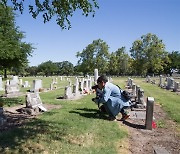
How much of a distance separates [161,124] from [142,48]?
78.0m

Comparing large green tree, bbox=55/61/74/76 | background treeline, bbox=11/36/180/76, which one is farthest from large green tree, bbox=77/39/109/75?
→ large green tree, bbox=55/61/74/76

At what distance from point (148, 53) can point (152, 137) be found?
258 ft

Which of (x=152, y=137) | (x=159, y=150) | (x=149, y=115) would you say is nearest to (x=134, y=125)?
(x=149, y=115)

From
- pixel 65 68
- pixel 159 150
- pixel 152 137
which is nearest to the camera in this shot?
pixel 159 150

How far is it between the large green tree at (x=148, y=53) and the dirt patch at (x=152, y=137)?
75.7 m

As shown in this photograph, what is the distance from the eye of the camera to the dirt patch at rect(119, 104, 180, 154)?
7523 mm

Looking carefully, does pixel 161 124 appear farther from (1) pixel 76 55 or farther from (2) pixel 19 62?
(1) pixel 76 55

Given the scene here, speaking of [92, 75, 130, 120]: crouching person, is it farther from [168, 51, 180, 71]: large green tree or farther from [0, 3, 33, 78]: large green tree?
[168, 51, 180, 71]: large green tree

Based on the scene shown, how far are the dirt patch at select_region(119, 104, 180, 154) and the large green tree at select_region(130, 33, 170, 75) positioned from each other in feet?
248

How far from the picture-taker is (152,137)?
8672 mm

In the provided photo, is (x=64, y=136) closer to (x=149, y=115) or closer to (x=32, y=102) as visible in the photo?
(x=149, y=115)

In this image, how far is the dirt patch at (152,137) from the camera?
752 cm

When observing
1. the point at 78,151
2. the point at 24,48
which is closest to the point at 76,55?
the point at 24,48

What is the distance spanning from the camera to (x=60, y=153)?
6.19 metres
